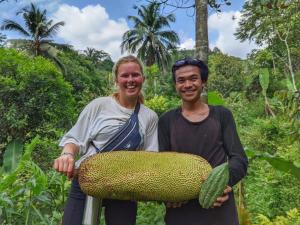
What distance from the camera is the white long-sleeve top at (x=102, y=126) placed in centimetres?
209

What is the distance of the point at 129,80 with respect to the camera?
83.5 inches

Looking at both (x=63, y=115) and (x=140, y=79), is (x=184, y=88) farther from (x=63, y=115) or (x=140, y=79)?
(x=63, y=115)

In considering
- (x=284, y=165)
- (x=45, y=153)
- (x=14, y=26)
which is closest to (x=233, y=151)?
(x=284, y=165)

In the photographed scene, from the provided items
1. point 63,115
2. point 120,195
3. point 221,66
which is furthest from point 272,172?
point 221,66

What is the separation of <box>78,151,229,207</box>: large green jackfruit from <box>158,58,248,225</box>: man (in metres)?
0.10

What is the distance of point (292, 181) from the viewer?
3.91 metres

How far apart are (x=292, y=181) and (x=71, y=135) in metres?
2.51

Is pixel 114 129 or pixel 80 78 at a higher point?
pixel 80 78

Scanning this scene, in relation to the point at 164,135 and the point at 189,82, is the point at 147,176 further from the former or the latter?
the point at 189,82

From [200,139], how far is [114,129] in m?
0.43

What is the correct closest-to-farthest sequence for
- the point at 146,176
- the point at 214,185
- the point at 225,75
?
1. the point at 214,185
2. the point at 146,176
3. the point at 225,75

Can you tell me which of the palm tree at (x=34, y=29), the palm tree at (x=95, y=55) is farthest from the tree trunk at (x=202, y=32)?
the palm tree at (x=95, y=55)

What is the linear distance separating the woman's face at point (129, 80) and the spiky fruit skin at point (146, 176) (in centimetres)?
37

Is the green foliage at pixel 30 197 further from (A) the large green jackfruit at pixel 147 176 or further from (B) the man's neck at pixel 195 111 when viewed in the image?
(B) the man's neck at pixel 195 111
